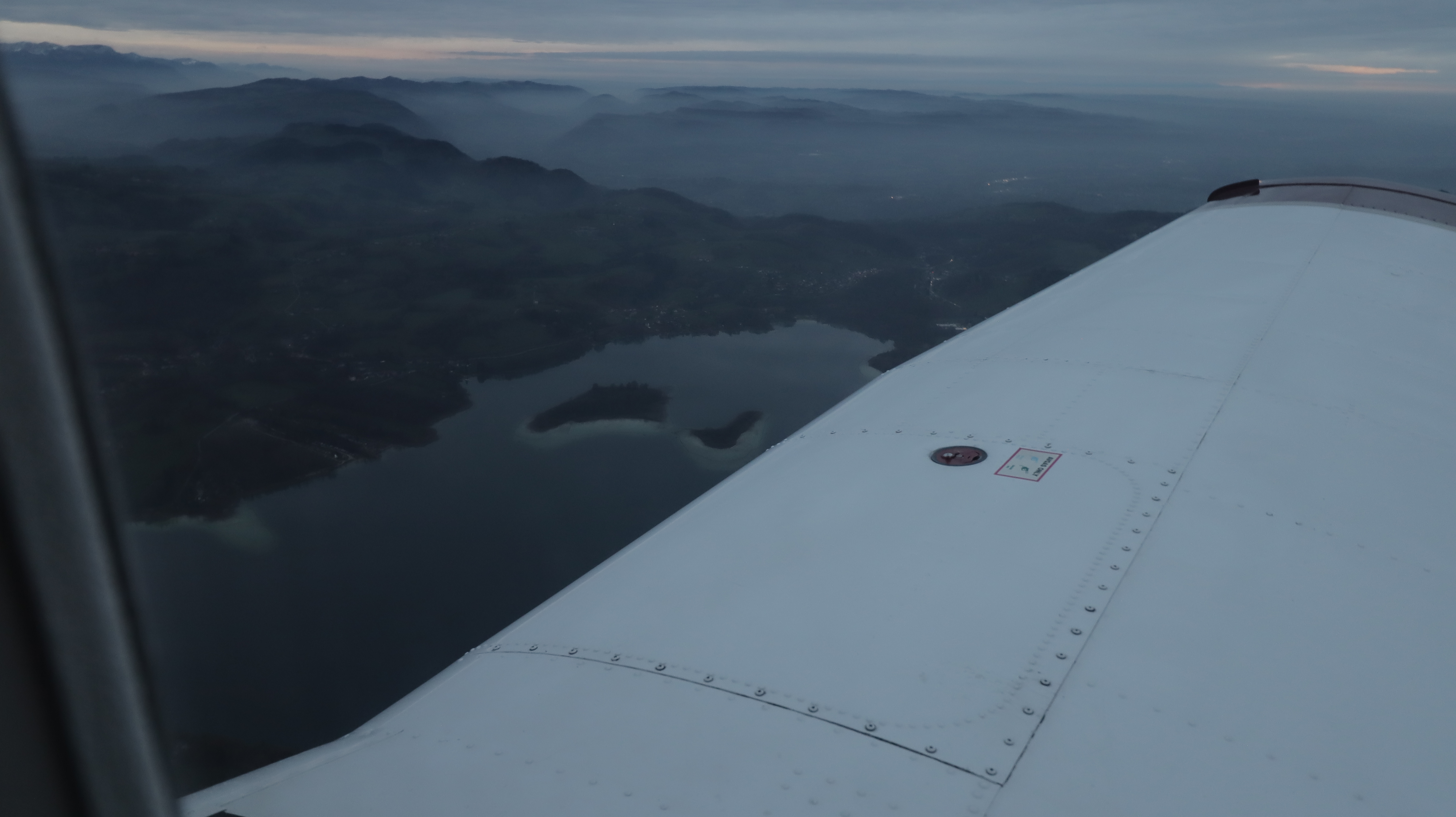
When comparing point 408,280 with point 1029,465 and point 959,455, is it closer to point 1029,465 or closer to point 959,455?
point 959,455

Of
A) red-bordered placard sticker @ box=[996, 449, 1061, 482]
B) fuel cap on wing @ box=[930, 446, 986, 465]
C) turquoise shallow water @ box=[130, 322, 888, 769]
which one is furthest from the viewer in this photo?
turquoise shallow water @ box=[130, 322, 888, 769]

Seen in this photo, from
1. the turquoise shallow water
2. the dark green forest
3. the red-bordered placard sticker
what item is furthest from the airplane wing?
the turquoise shallow water

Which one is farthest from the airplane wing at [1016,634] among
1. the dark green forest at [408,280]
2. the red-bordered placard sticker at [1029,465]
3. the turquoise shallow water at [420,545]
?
the turquoise shallow water at [420,545]

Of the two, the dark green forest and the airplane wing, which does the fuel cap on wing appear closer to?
the airplane wing

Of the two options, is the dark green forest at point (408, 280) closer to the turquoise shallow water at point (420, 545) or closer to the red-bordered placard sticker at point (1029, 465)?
the turquoise shallow water at point (420, 545)

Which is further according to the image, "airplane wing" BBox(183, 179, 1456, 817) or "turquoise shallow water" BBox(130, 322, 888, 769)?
"turquoise shallow water" BBox(130, 322, 888, 769)

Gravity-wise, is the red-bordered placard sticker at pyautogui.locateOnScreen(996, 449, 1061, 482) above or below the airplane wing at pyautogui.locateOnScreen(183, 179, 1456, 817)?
above

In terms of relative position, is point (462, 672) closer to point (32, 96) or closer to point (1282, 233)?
point (32, 96)

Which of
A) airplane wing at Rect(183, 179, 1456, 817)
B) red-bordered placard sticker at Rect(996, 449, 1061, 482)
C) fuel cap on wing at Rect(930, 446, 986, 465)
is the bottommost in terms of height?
airplane wing at Rect(183, 179, 1456, 817)
